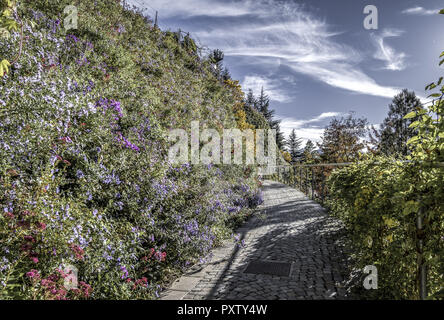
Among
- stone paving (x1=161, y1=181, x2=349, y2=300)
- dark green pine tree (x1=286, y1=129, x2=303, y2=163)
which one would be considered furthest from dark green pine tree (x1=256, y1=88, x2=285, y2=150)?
stone paving (x1=161, y1=181, x2=349, y2=300)

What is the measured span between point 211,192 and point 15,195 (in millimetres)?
3422

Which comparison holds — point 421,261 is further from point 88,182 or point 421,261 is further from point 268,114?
point 268,114

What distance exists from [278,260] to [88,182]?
290 centimetres

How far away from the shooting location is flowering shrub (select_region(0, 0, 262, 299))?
7.86 feet

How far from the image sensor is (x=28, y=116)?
3188mm

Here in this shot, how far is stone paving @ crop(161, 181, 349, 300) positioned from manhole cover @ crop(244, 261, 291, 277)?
84 millimetres

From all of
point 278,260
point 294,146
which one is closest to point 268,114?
point 294,146

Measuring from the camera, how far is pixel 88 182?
339 cm

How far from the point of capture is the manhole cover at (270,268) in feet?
12.4

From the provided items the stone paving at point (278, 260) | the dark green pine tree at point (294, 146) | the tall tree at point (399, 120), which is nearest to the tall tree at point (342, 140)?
the tall tree at point (399, 120)

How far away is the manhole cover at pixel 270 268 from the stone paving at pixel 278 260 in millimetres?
84

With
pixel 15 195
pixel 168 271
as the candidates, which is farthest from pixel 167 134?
pixel 15 195

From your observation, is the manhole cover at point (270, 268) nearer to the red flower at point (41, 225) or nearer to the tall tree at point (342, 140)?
the red flower at point (41, 225)
